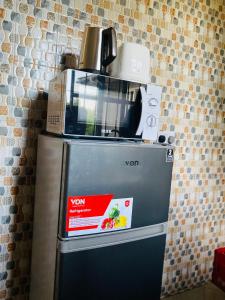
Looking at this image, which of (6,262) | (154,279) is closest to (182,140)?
(154,279)

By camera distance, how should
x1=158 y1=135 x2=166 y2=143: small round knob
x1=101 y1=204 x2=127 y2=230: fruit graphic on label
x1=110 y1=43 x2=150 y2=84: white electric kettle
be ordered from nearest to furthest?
1. x1=101 y1=204 x2=127 y2=230: fruit graphic on label
2. x1=110 y1=43 x2=150 y2=84: white electric kettle
3. x1=158 y1=135 x2=166 y2=143: small round knob

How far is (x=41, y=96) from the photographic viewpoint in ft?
5.47

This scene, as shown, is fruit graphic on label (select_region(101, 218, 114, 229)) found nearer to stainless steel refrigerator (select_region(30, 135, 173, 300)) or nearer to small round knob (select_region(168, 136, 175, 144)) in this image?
stainless steel refrigerator (select_region(30, 135, 173, 300))

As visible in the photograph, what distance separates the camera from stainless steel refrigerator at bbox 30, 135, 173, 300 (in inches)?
50.5

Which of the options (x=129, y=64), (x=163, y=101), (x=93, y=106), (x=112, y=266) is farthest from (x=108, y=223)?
(x=163, y=101)

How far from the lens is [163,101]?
2156mm

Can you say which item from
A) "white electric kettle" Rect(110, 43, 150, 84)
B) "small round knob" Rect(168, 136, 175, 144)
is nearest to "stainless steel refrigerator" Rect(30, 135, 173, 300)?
"white electric kettle" Rect(110, 43, 150, 84)

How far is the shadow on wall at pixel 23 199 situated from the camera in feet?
5.38

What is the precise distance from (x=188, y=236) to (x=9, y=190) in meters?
1.55

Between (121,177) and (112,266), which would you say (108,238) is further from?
(121,177)

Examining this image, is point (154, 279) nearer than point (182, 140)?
Yes

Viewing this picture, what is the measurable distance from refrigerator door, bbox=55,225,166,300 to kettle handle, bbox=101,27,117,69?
0.88 meters

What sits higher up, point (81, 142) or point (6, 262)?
point (81, 142)

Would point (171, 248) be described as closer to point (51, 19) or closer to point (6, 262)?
point (6, 262)
